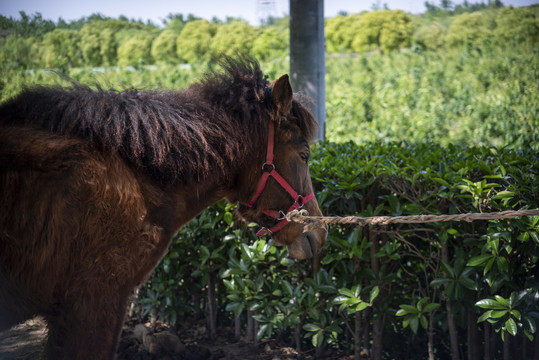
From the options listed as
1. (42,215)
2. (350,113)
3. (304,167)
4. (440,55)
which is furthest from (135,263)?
(440,55)

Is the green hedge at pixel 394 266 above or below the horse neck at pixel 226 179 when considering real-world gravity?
below

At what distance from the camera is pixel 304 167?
9.32ft

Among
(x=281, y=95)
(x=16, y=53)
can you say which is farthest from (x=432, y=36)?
(x=281, y=95)

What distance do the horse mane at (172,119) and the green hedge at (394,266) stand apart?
985 millimetres

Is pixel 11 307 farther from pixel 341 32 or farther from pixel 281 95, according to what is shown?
pixel 341 32

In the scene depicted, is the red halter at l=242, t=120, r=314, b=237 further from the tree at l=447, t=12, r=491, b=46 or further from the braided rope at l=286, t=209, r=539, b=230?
the tree at l=447, t=12, r=491, b=46

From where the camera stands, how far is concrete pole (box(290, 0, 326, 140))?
201 inches

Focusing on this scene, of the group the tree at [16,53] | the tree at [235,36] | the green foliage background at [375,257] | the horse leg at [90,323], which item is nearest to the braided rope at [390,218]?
the green foliage background at [375,257]

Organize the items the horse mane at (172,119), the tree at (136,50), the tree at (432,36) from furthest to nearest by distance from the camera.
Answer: the tree at (432,36) → the tree at (136,50) → the horse mane at (172,119)

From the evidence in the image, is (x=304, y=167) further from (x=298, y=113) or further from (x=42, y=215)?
(x=42, y=215)

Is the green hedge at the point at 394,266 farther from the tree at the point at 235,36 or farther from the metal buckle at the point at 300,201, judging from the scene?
the tree at the point at 235,36

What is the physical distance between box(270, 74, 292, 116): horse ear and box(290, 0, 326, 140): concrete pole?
2.50m

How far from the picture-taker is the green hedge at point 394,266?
293 cm

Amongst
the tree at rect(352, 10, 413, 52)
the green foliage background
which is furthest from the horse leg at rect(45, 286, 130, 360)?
the tree at rect(352, 10, 413, 52)
